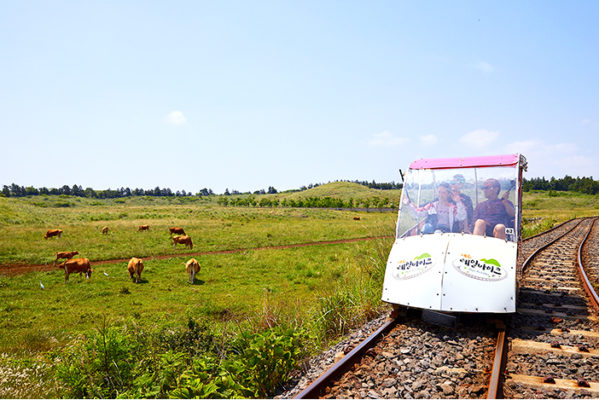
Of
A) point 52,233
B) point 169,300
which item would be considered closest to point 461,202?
point 169,300

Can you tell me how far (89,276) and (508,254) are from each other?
1891 centimetres

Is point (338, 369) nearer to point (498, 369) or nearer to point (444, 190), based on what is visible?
point (498, 369)

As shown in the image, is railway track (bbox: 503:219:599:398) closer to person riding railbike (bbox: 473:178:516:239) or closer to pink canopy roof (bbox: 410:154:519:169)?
person riding railbike (bbox: 473:178:516:239)

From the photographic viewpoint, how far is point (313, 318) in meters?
8.59

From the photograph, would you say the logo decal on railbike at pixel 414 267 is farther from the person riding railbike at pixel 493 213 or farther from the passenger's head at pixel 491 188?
the passenger's head at pixel 491 188

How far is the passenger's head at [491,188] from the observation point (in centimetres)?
754

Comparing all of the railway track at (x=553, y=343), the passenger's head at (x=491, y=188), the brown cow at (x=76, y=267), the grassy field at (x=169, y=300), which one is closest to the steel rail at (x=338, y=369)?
the grassy field at (x=169, y=300)

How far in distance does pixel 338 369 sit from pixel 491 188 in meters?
4.82

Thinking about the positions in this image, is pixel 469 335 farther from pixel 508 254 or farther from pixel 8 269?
pixel 8 269

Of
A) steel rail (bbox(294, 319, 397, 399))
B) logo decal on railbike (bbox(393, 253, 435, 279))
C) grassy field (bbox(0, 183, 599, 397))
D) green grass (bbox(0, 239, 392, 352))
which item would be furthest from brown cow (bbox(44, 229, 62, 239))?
steel rail (bbox(294, 319, 397, 399))

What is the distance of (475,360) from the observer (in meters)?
5.49

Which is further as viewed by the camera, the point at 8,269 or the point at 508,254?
the point at 8,269

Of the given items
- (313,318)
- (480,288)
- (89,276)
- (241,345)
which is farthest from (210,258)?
(480,288)

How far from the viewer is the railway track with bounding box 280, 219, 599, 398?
15.3ft
